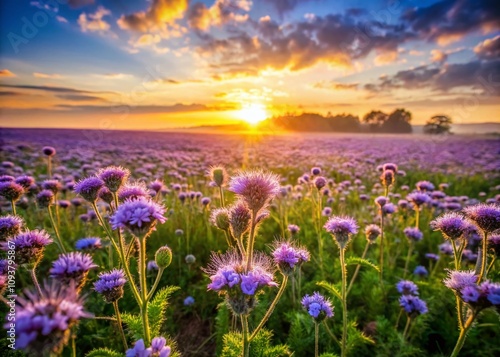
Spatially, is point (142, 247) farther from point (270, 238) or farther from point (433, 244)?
point (433, 244)

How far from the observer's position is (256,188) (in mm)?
1895

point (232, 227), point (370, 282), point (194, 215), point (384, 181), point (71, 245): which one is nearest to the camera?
point (232, 227)

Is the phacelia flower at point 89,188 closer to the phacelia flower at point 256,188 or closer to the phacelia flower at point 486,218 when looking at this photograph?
the phacelia flower at point 256,188

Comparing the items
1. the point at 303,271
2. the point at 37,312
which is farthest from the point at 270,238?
the point at 37,312

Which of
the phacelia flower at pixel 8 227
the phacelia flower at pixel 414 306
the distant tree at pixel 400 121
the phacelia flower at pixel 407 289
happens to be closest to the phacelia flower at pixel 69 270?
the phacelia flower at pixel 8 227

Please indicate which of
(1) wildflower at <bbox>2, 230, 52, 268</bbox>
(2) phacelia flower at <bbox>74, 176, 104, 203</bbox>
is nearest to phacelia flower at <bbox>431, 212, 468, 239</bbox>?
(2) phacelia flower at <bbox>74, 176, 104, 203</bbox>

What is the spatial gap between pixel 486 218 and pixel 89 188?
3.25m

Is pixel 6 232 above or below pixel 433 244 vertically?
above

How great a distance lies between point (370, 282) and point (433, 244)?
262 centimetres

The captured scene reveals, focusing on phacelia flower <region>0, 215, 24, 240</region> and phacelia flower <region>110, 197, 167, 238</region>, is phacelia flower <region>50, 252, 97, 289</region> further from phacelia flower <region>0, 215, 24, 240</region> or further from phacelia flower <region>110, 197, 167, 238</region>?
phacelia flower <region>0, 215, 24, 240</region>

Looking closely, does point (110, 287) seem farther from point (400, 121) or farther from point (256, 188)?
point (400, 121)

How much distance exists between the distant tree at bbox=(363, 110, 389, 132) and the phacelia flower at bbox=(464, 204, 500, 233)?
82.0 meters

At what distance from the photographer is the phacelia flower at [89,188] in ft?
7.93

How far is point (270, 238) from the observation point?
18.6 ft
